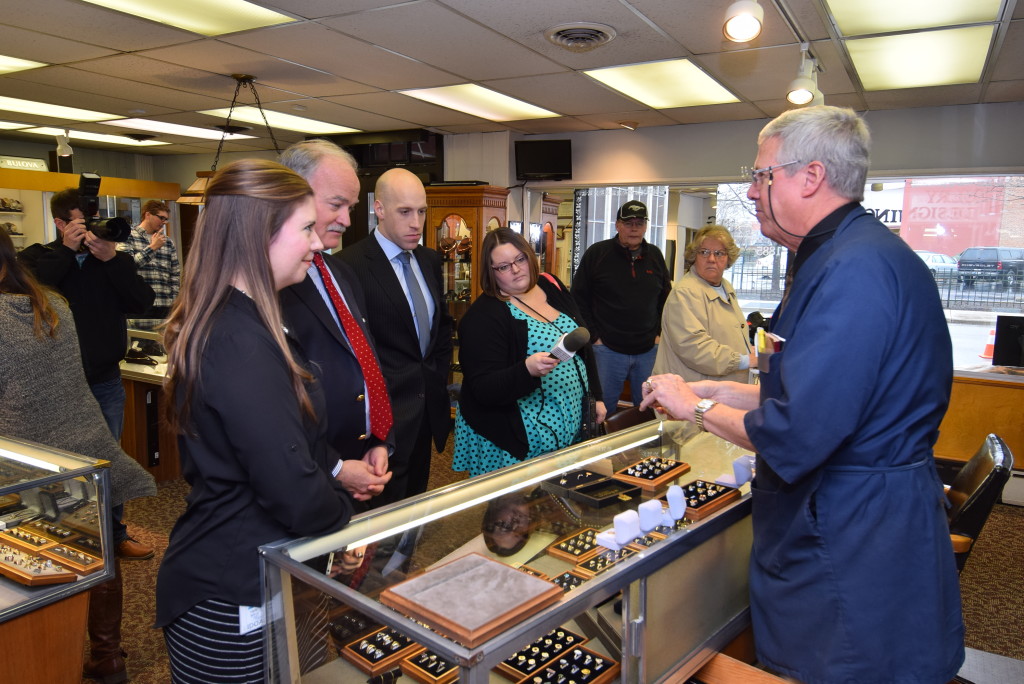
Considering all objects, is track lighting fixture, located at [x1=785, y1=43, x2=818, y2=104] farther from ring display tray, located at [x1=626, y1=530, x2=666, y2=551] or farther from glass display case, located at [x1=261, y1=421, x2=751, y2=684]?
ring display tray, located at [x1=626, y1=530, x2=666, y2=551]

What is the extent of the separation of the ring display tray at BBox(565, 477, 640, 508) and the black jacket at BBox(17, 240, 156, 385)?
2.83 m

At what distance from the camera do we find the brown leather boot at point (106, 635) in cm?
230

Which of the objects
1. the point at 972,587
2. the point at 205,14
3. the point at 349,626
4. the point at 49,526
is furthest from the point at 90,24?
the point at 972,587

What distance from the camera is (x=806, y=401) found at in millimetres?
1223

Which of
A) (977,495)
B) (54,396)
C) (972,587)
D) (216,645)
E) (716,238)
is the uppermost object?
(716,238)

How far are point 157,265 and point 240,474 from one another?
476 cm

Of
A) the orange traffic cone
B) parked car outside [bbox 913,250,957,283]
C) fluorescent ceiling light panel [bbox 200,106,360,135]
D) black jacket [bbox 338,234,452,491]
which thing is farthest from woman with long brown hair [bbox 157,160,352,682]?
parked car outside [bbox 913,250,957,283]

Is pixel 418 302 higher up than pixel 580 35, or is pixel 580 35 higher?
pixel 580 35

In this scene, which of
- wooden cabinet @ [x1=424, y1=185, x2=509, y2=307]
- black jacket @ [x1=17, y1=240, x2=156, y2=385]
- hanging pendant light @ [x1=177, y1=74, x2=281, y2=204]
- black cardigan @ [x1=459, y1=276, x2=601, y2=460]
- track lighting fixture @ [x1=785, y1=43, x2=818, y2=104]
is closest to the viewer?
black cardigan @ [x1=459, y1=276, x2=601, y2=460]

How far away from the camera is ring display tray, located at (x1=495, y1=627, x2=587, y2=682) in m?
1.34

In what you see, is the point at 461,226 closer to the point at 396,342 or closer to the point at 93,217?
the point at 93,217

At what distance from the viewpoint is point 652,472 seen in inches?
67.7

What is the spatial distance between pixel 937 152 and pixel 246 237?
5.57 meters

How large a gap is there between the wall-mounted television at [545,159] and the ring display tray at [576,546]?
5.58m
